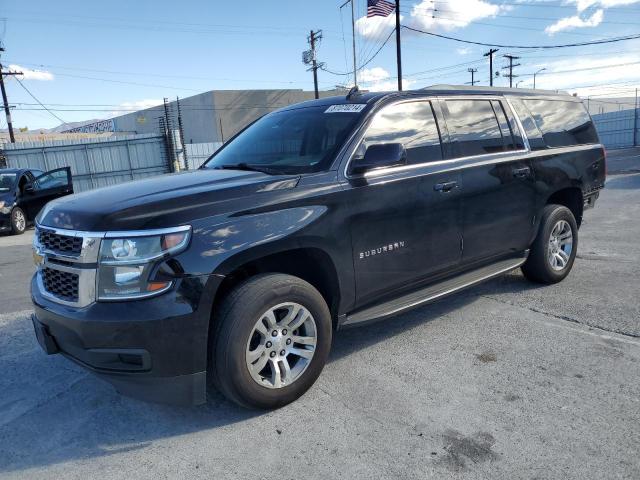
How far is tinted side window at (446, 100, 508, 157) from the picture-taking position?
4.04m

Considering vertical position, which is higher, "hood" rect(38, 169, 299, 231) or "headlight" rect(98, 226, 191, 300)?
"hood" rect(38, 169, 299, 231)

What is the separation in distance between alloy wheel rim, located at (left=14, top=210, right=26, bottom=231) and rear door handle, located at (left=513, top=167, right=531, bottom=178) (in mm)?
11622

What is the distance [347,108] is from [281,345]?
6.05ft

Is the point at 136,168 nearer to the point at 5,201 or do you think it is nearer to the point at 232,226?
the point at 5,201

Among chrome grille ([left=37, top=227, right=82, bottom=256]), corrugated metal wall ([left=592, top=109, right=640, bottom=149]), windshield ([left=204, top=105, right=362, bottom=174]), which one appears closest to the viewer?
chrome grille ([left=37, top=227, right=82, bottom=256])

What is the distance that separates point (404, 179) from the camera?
3557 mm

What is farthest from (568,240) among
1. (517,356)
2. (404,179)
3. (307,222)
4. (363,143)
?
(307,222)

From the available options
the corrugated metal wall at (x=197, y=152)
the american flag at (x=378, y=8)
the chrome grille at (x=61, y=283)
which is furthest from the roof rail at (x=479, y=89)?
the corrugated metal wall at (x=197, y=152)

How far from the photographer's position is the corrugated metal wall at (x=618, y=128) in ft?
119

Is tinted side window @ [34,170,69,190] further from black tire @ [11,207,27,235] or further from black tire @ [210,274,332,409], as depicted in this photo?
black tire @ [210,274,332,409]

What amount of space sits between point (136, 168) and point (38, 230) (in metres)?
21.7

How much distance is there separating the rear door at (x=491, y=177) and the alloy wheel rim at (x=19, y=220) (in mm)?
11388

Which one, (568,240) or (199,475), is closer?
(199,475)

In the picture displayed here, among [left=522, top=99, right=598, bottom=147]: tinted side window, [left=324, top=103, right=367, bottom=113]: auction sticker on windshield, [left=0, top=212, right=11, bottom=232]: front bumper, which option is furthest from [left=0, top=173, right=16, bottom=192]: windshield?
[left=522, top=99, right=598, bottom=147]: tinted side window
